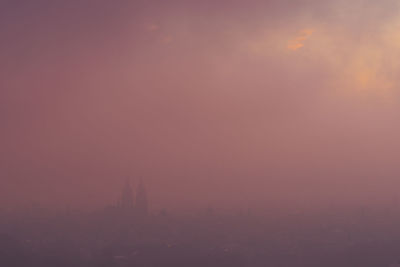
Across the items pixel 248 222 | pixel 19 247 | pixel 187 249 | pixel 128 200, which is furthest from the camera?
pixel 128 200

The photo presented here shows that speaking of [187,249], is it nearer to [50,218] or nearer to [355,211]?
[50,218]

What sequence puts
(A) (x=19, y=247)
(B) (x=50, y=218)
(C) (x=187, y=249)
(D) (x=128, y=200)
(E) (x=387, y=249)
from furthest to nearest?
(D) (x=128, y=200)
(B) (x=50, y=218)
(C) (x=187, y=249)
(E) (x=387, y=249)
(A) (x=19, y=247)

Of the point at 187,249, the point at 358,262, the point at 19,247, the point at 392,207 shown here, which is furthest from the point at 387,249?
the point at 19,247

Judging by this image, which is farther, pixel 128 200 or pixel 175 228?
pixel 128 200

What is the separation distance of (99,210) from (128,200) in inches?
453

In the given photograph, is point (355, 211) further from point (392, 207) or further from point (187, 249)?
point (187, 249)

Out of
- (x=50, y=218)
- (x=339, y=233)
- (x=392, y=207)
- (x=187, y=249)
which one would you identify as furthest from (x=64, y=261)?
(x=392, y=207)

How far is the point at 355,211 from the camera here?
390 ft

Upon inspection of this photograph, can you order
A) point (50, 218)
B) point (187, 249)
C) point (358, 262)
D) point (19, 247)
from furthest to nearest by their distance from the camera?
point (50, 218)
point (187, 249)
point (358, 262)
point (19, 247)

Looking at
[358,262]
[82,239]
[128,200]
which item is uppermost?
[128,200]

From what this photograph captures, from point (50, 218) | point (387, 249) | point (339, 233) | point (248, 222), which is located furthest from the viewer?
point (248, 222)

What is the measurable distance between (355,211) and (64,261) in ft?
305

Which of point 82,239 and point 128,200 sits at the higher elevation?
point 128,200

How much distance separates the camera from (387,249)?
71.7 meters
